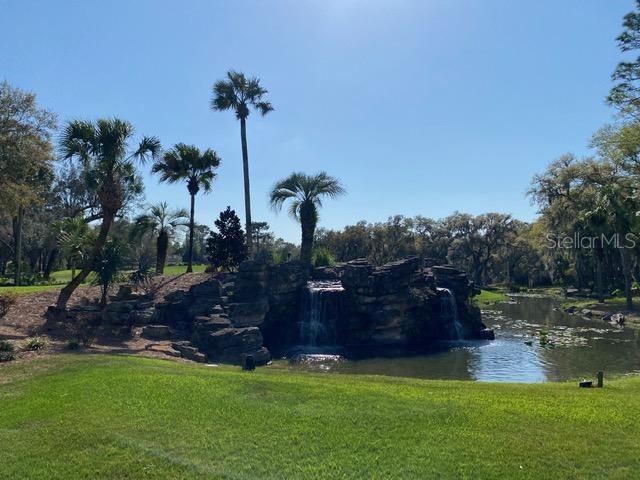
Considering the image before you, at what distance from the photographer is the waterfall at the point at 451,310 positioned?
32.7 metres

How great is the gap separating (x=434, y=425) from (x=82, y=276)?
65.1 feet

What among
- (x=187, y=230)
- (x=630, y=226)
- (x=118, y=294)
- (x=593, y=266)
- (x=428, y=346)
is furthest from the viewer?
(x=593, y=266)

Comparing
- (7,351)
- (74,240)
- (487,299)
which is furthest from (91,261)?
(487,299)

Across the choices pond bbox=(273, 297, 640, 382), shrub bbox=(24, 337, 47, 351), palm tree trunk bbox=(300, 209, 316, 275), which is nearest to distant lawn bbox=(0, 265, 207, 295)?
shrub bbox=(24, 337, 47, 351)

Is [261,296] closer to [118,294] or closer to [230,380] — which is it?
[118,294]

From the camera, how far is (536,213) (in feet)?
210

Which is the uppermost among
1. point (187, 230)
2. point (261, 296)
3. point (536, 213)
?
point (536, 213)

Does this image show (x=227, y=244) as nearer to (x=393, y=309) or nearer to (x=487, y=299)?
(x=393, y=309)

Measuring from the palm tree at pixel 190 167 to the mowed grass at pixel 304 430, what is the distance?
2546 centimetres

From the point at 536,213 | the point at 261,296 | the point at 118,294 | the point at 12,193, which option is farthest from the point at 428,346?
the point at 536,213

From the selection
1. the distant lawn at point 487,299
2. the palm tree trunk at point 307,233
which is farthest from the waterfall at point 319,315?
the distant lawn at point 487,299

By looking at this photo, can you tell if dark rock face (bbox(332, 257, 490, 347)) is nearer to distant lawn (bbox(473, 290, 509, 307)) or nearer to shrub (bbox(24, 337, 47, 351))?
shrub (bbox(24, 337, 47, 351))

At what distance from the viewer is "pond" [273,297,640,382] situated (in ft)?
71.2

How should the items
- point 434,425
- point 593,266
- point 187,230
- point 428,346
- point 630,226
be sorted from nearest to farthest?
point 434,425 < point 428,346 < point 187,230 < point 630,226 < point 593,266
